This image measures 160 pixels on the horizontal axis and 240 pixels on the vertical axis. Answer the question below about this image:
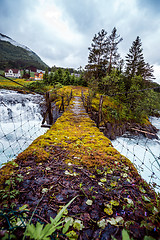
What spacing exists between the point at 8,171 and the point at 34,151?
574 millimetres

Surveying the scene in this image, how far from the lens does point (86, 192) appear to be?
54.0 inches

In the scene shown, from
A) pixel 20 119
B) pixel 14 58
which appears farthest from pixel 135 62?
pixel 14 58

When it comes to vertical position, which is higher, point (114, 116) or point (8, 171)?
point (8, 171)

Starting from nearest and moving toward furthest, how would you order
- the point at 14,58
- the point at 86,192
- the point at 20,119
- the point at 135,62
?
the point at 86,192 < the point at 20,119 < the point at 135,62 < the point at 14,58

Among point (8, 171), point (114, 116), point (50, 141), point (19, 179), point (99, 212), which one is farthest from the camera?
point (114, 116)

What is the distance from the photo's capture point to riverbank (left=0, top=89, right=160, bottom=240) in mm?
976

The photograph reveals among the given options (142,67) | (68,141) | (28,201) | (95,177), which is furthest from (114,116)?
(142,67)

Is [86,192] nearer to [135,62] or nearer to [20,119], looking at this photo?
[20,119]

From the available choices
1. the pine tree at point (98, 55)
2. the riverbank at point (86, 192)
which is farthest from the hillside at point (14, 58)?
the riverbank at point (86, 192)

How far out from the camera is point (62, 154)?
2.18 metres

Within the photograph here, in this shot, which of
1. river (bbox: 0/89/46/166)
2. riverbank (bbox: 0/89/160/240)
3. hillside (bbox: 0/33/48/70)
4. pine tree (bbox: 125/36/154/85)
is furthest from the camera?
hillside (bbox: 0/33/48/70)

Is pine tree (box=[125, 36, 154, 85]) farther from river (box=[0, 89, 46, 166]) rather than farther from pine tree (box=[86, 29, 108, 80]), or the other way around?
river (box=[0, 89, 46, 166])

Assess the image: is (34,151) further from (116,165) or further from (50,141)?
(116,165)

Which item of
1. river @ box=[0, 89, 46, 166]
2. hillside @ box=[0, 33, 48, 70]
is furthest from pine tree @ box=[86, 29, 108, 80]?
hillside @ box=[0, 33, 48, 70]
